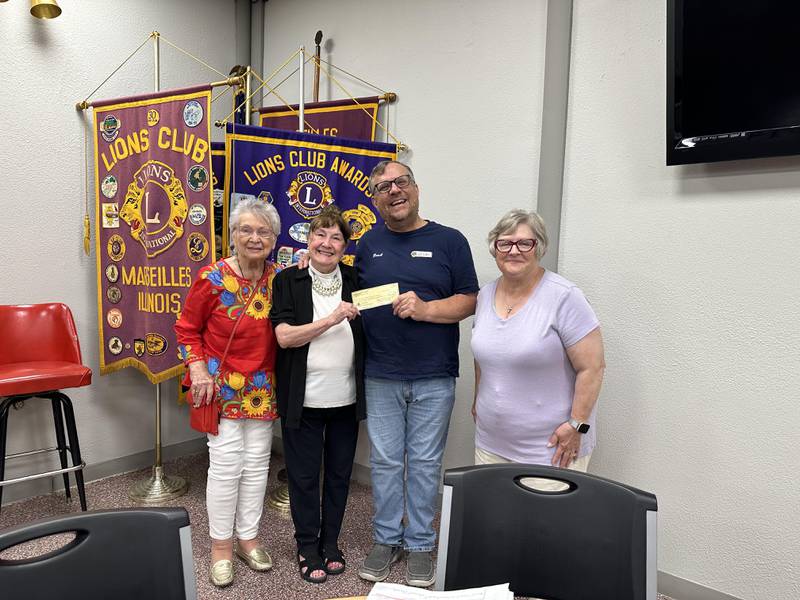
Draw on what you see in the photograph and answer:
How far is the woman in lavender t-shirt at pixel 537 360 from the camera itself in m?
1.85

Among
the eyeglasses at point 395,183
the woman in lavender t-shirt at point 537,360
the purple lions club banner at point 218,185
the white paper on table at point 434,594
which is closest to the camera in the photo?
the white paper on table at point 434,594

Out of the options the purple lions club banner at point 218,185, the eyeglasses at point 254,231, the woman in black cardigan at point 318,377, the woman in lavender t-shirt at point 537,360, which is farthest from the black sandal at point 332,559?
the purple lions club banner at point 218,185

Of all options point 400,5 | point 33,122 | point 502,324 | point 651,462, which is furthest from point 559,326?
point 33,122

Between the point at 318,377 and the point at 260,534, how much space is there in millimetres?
1048

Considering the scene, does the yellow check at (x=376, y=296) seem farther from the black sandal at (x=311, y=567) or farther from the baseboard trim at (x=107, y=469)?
the baseboard trim at (x=107, y=469)

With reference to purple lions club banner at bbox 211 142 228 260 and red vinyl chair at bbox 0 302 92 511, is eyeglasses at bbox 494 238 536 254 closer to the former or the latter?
purple lions club banner at bbox 211 142 228 260

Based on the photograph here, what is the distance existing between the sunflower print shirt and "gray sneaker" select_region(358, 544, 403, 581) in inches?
29.6

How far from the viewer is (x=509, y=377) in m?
1.90

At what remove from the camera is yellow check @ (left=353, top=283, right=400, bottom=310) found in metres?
2.05

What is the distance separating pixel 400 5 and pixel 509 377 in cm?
222

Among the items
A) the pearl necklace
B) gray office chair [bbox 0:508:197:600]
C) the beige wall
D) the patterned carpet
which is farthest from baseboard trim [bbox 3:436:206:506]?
the beige wall

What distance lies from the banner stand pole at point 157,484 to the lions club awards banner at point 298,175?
682mm

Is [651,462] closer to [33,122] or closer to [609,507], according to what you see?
[609,507]

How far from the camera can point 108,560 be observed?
1.07m
